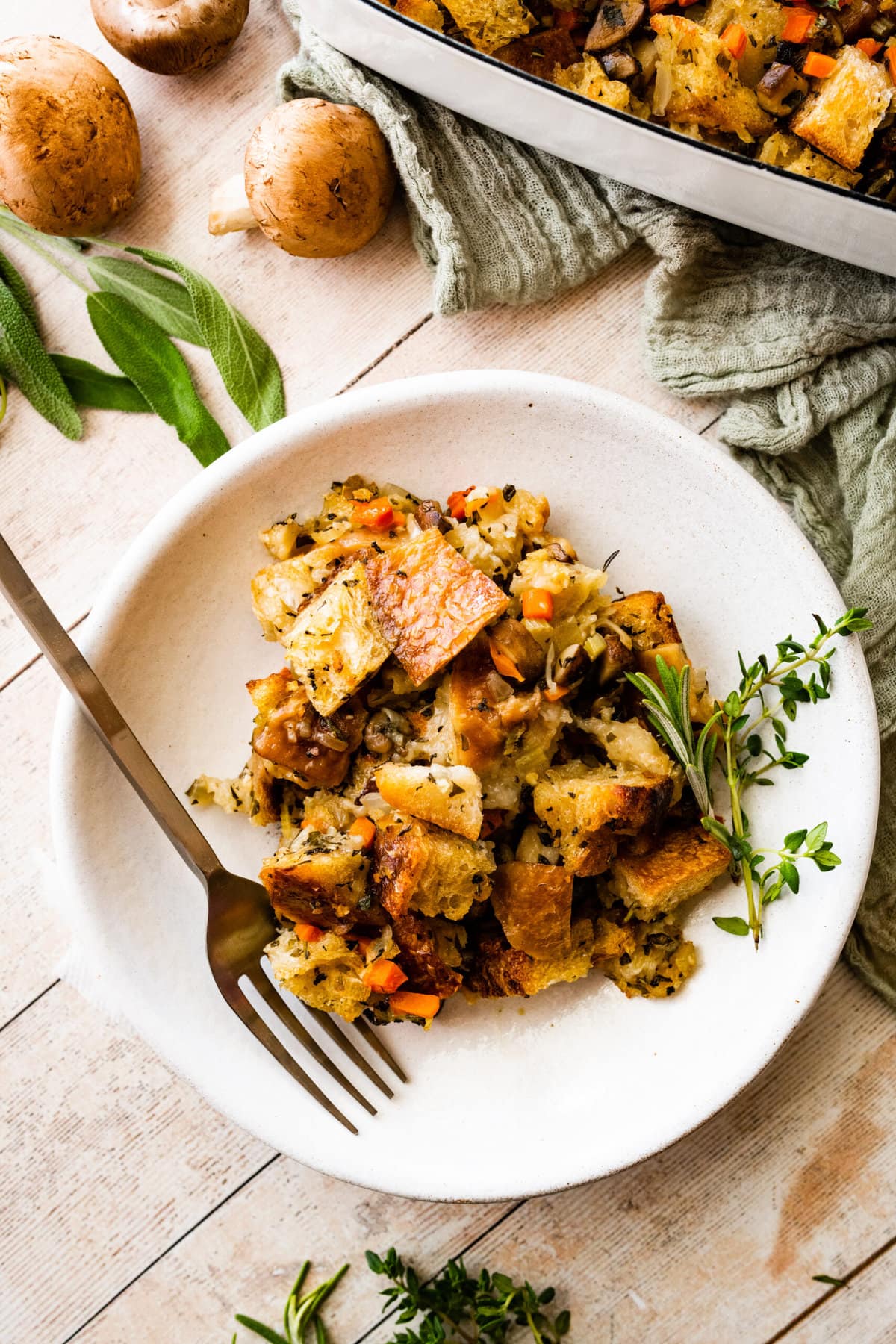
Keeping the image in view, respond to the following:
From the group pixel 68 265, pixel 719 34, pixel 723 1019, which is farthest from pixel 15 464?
pixel 723 1019

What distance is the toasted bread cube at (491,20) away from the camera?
1687mm

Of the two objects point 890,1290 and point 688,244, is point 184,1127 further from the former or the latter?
point 688,244

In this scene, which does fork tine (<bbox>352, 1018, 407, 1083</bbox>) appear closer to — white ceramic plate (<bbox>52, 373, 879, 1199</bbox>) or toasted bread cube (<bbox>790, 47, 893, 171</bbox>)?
white ceramic plate (<bbox>52, 373, 879, 1199</bbox>)

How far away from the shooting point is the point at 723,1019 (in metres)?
1.68

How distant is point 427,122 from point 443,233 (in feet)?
0.78

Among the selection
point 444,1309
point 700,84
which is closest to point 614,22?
point 700,84

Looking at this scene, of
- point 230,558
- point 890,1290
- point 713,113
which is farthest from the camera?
point 890,1290

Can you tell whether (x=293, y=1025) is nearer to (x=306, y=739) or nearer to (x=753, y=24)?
(x=306, y=739)

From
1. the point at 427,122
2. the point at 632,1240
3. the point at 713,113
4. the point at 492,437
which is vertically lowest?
the point at 632,1240

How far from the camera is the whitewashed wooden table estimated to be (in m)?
1.94

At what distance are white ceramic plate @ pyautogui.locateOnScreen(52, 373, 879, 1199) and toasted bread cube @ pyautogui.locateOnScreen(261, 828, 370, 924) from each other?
292 mm

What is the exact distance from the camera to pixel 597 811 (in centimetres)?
149

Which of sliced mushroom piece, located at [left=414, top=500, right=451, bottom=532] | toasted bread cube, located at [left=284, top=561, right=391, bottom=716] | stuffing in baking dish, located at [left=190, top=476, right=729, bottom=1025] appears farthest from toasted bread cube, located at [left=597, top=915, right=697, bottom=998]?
sliced mushroom piece, located at [left=414, top=500, right=451, bottom=532]

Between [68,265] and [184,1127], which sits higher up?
[68,265]
